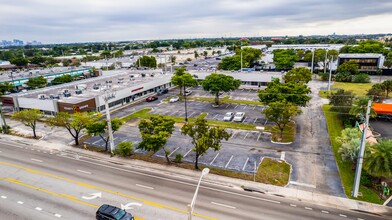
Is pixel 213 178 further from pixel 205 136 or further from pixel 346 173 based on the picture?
pixel 346 173

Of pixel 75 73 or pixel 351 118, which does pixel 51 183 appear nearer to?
pixel 351 118

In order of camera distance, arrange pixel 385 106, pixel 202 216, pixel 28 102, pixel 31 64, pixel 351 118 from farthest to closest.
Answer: pixel 31 64 → pixel 28 102 → pixel 385 106 → pixel 351 118 → pixel 202 216

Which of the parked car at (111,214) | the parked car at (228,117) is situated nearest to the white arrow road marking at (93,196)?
the parked car at (111,214)

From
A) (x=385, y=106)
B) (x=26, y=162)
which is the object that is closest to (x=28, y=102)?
(x=26, y=162)

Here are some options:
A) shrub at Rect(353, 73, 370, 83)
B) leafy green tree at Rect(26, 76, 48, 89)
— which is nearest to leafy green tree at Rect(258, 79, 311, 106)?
shrub at Rect(353, 73, 370, 83)

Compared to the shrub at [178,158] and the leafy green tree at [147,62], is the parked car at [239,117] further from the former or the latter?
the leafy green tree at [147,62]

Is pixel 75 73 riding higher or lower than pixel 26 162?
higher
